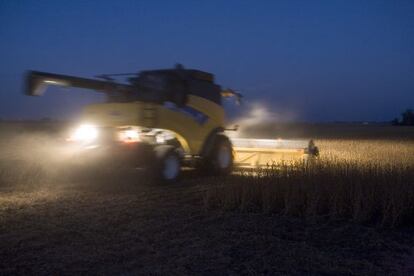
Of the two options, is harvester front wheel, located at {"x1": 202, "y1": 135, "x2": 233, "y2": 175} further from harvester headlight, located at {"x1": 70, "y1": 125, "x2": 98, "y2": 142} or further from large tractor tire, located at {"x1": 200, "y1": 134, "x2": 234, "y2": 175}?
harvester headlight, located at {"x1": 70, "y1": 125, "x2": 98, "y2": 142}

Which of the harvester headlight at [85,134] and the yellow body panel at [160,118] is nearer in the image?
the yellow body panel at [160,118]

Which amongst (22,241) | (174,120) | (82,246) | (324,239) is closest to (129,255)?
(82,246)

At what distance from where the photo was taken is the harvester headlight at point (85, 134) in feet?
37.0

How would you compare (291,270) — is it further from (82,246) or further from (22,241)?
(22,241)

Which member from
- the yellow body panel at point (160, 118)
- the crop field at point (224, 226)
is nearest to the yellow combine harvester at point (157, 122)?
the yellow body panel at point (160, 118)

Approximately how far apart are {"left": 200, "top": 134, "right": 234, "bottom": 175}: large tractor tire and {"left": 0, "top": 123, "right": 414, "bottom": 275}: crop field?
197cm

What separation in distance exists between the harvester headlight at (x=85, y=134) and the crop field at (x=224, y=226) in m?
1.12

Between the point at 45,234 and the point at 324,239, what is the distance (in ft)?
12.2

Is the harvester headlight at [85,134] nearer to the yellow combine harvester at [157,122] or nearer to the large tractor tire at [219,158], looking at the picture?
the yellow combine harvester at [157,122]

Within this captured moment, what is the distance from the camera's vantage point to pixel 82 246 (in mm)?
5961

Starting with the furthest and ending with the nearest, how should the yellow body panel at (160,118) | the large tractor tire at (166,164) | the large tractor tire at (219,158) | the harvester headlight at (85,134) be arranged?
the large tractor tire at (219,158), the harvester headlight at (85,134), the large tractor tire at (166,164), the yellow body panel at (160,118)

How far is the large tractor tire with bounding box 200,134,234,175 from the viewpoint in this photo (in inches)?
510

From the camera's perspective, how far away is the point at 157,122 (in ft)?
35.8

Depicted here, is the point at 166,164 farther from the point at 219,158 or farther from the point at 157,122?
the point at 219,158
